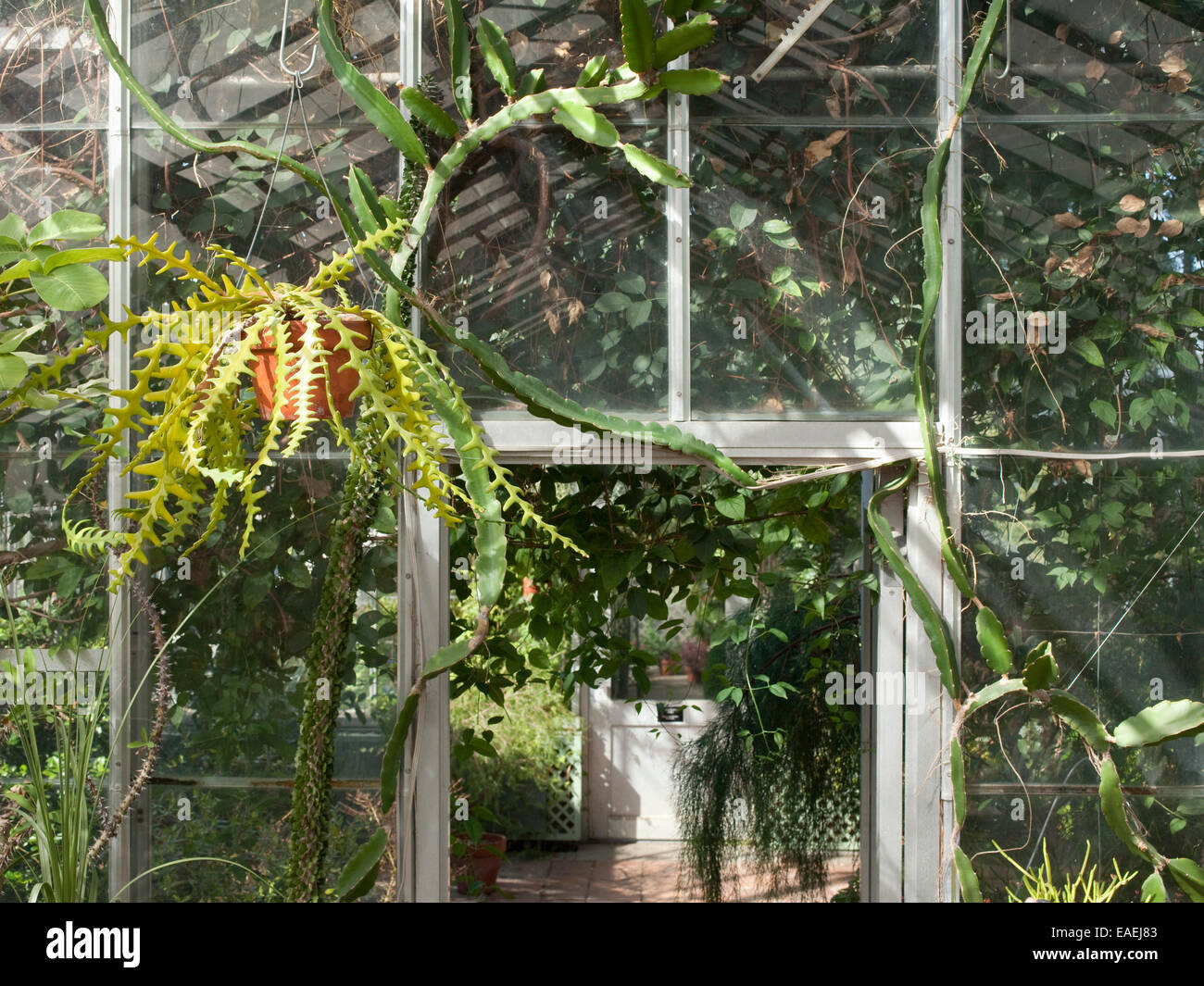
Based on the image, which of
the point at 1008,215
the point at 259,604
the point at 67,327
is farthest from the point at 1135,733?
the point at 67,327

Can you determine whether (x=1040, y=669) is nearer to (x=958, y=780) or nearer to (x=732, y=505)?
(x=958, y=780)

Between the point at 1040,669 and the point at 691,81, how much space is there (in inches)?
58.7

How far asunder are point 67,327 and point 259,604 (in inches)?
33.2

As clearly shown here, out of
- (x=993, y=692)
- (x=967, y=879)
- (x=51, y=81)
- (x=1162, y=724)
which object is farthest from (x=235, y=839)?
(x=1162, y=724)

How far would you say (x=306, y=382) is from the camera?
159 centimetres

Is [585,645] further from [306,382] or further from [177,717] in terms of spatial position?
[306,382]

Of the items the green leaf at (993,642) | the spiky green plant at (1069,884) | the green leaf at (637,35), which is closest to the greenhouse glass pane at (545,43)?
the green leaf at (637,35)

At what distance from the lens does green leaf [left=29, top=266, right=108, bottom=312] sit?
1.93 metres

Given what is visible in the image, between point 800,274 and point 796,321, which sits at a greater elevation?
point 800,274

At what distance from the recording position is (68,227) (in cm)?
208

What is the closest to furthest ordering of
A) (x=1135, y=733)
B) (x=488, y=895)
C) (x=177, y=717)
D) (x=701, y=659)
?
(x=1135, y=733), (x=177, y=717), (x=488, y=895), (x=701, y=659)

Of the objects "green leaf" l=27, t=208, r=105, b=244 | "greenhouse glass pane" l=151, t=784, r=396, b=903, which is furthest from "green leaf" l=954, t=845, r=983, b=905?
"green leaf" l=27, t=208, r=105, b=244

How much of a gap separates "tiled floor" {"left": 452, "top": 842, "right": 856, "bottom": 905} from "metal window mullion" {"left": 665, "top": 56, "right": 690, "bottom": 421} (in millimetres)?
3003

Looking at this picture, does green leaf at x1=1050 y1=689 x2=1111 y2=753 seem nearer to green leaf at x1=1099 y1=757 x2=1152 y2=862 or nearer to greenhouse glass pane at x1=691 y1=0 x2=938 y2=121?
green leaf at x1=1099 y1=757 x2=1152 y2=862
